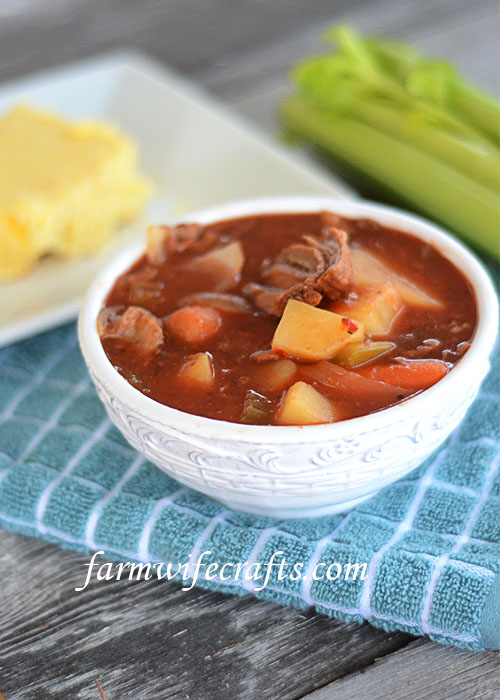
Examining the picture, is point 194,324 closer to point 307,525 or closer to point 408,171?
point 307,525

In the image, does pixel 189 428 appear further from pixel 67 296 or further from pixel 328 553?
pixel 67 296

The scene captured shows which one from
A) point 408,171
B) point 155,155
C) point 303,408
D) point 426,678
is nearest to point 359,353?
point 303,408

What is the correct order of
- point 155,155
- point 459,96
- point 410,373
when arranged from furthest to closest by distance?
point 155,155
point 459,96
point 410,373

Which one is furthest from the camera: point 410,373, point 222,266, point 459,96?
point 459,96

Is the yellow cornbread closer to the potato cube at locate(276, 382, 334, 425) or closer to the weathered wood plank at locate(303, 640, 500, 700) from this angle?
the potato cube at locate(276, 382, 334, 425)

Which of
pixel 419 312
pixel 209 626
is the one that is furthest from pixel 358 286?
pixel 209 626

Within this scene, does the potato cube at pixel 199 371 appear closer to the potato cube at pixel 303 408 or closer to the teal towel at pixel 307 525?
the potato cube at pixel 303 408

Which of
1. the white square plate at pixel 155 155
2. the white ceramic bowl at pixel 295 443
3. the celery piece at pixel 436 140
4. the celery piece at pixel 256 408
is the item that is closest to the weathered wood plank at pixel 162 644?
the white ceramic bowl at pixel 295 443
